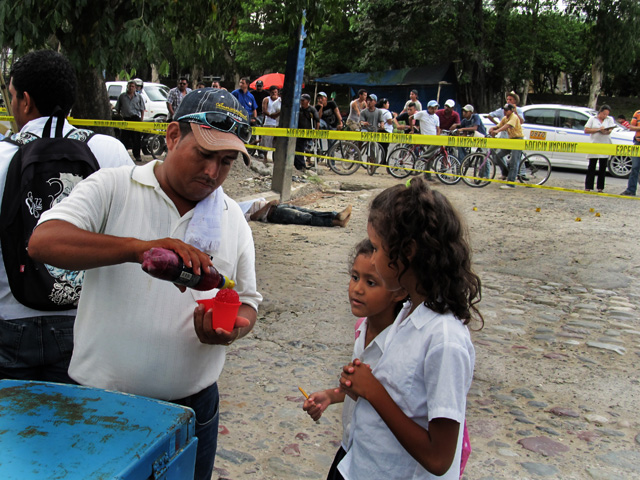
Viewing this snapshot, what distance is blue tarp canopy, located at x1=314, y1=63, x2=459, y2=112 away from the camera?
95.8 ft

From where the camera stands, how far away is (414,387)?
155 cm

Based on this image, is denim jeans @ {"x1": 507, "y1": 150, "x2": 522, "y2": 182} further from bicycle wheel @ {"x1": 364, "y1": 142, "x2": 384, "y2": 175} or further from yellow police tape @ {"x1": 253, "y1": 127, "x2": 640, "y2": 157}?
yellow police tape @ {"x1": 253, "y1": 127, "x2": 640, "y2": 157}

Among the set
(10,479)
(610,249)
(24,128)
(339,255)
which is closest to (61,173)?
(24,128)

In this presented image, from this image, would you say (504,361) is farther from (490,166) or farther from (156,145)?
(156,145)

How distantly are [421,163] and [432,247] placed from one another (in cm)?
1172

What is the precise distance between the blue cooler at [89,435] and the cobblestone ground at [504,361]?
1.27 metres

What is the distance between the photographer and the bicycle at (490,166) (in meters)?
12.3

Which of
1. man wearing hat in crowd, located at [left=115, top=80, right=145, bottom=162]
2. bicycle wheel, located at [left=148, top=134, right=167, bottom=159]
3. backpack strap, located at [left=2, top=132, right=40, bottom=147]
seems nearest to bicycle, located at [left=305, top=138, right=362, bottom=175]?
bicycle wheel, located at [left=148, top=134, right=167, bottom=159]

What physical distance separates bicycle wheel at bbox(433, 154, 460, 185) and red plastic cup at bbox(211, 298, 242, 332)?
11.2 metres

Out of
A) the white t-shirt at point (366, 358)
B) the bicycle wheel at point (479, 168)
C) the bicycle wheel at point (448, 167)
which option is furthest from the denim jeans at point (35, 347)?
the bicycle wheel at point (448, 167)

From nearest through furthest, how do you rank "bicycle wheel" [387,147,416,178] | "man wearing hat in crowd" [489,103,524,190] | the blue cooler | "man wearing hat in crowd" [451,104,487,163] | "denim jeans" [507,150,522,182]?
the blue cooler → "man wearing hat in crowd" [489,103,524,190] → "denim jeans" [507,150,522,182] → "bicycle wheel" [387,147,416,178] → "man wearing hat in crowd" [451,104,487,163]

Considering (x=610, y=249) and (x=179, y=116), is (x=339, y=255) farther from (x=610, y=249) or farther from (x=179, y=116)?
(x=179, y=116)

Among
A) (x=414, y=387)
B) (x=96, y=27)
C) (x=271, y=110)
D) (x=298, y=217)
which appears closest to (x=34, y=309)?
(x=414, y=387)

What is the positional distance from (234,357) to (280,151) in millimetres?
5719
